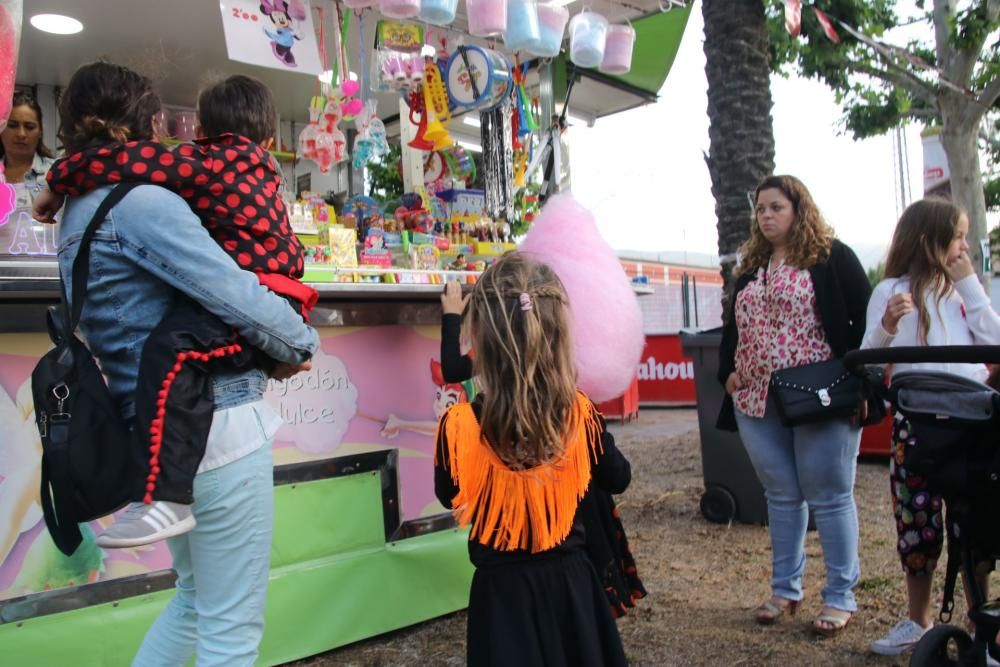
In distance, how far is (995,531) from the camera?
1861mm

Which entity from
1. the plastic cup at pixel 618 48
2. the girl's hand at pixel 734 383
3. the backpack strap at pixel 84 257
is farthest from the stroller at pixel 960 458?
the plastic cup at pixel 618 48

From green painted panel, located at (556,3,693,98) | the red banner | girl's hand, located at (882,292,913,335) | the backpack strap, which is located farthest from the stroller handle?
the red banner

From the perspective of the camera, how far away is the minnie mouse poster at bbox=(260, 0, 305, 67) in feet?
10.7

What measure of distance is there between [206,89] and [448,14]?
1.66m

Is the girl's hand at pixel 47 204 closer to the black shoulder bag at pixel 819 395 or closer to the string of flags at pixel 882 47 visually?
the black shoulder bag at pixel 819 395

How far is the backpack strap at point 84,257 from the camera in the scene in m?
1.58

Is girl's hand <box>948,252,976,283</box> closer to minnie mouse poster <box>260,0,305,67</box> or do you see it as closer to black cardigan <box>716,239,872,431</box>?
black cardigan <box>716,239,872,431</box>

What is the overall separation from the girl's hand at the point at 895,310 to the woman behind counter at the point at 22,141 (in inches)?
118

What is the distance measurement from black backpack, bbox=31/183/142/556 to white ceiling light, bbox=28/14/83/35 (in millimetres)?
4060

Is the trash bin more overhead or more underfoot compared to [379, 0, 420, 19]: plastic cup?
more underfoot

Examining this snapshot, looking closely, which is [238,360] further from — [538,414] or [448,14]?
[448,14]

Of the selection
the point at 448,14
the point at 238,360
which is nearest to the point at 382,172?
the point at 448,14

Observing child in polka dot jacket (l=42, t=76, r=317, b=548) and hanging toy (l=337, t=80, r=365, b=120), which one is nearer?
child in polka dot jacket (l=42, t=76, r=317, b=548)

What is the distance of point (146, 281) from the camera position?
1.64 m
